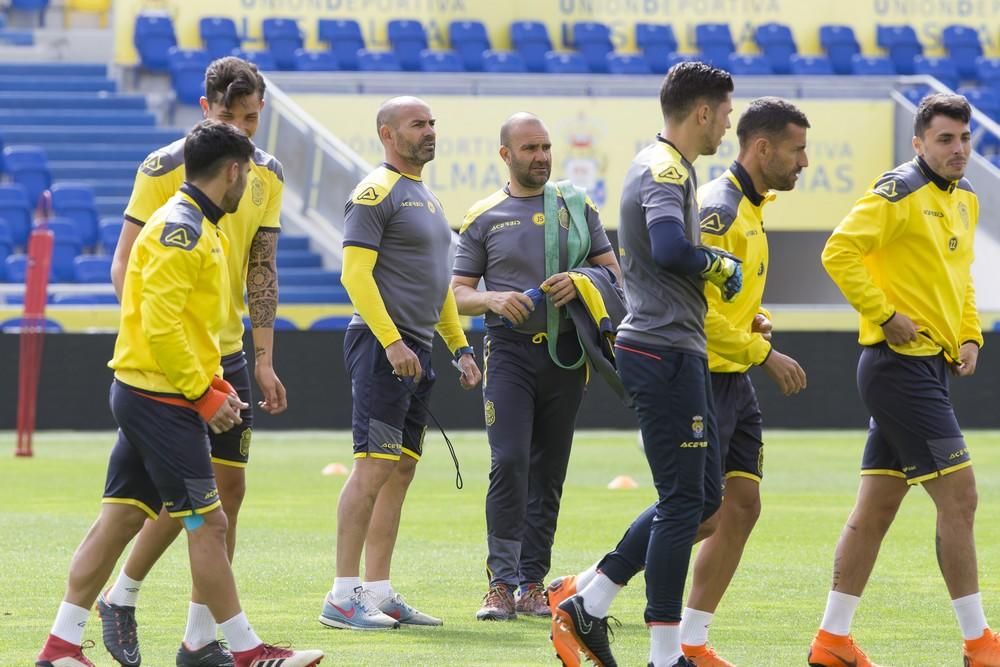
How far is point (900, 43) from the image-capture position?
30.0 m

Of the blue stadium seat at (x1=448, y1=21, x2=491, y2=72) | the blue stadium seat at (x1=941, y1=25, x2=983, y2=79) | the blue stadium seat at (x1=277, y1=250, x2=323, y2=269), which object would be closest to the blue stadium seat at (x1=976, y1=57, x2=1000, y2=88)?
the blue stadium seat at (x1=941, y1=25, x2=983, y2=79)

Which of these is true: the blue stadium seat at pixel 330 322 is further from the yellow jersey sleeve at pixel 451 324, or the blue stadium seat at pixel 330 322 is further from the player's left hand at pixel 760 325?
the player's left hand at pixel 760 325

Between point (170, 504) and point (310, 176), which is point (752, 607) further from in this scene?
point (310, 176)

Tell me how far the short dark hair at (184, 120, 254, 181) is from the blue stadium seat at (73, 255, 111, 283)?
1702 cm

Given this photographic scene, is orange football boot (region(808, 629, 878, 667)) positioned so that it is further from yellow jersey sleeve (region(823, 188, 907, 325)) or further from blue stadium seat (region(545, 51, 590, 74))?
blue stadium seat (region(545, 51, 590, 74))

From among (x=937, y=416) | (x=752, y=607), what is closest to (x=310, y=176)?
(x=752, y=607)

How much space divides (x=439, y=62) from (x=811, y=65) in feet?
20.1

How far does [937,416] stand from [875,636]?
1202mm

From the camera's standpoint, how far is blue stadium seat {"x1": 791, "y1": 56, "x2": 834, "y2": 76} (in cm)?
2891

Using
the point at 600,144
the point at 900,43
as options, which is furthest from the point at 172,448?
the point at 900,43

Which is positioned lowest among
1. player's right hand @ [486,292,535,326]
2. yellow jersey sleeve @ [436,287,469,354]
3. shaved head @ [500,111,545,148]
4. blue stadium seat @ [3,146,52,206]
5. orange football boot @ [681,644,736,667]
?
blue stadium seat @ [3,146,52,206]

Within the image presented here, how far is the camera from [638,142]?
2506cm

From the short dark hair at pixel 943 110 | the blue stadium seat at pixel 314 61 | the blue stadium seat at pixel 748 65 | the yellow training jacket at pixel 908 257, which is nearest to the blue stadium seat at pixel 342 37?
the blue stadium seat at pixel 314 61

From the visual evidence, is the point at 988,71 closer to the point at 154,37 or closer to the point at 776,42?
the point at 776,42
